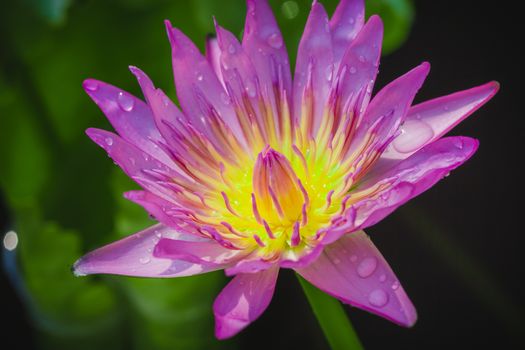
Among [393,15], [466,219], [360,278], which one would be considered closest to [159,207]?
[360,278]

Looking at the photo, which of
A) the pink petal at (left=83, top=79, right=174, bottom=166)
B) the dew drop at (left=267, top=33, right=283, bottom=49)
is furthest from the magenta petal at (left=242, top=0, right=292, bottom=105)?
the pink petal at (left=83, top=79, right=174, bottom=166)

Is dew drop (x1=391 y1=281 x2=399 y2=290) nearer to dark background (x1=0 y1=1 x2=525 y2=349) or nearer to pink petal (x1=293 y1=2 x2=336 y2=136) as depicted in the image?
pink petal (x1=293 y1=2 x2=336 y2=136)

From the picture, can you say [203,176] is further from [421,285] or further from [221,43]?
[421,285]

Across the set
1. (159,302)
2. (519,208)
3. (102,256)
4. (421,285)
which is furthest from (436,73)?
(102,256)

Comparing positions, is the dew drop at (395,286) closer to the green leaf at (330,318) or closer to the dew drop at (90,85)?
the green leaf at (330,318)

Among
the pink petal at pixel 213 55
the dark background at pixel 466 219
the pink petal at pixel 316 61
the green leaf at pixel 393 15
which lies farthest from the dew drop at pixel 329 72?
the dark background at pixel 466 219
